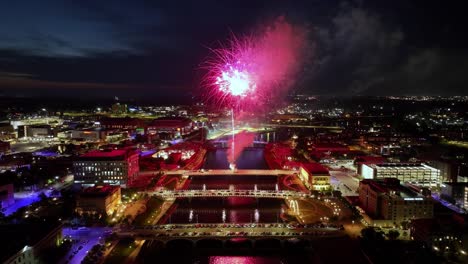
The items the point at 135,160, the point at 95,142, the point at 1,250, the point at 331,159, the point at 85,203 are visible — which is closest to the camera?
the point at 1,250

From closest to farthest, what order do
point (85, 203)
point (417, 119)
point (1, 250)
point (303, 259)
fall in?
1. point (1, 250)
2. point (303, 259)
3. point (85, 203)
4. point (417, 119)

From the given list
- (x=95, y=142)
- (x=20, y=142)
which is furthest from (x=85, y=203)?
(x=20, y=142)

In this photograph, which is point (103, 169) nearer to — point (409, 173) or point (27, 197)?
Answer: point (27, 197)

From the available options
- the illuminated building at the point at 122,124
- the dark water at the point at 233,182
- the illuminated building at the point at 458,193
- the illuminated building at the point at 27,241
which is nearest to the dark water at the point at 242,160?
the dark water at the point at 233,182

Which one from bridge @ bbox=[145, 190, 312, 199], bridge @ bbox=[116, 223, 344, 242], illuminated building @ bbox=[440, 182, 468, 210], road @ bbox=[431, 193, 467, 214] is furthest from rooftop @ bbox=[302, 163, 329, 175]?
bridge @ bbox=[116, 223, 344, 242]

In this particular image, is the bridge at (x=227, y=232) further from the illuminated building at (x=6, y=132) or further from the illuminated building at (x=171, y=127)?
the illuminated building at (x=6, y=132)

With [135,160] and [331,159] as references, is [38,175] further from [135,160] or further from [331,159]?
[331,159]

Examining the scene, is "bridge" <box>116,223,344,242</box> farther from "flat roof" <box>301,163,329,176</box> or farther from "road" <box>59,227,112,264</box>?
"flat roof" <box>301,163,329,176</box>
